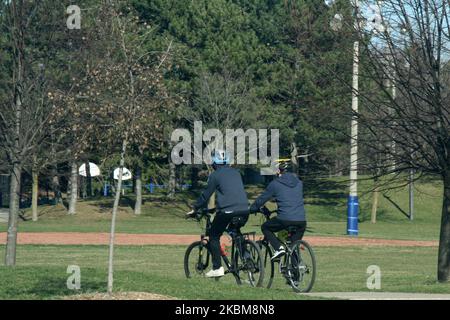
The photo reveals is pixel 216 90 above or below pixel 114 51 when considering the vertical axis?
above

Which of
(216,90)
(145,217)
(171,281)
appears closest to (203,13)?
(216,90)

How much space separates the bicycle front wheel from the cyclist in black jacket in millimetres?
339

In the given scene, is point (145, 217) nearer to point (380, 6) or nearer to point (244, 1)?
point (244, 1)

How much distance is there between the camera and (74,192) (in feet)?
180

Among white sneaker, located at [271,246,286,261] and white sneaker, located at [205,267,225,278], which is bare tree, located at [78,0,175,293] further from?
white sneaker, located at [271,246,286,261]

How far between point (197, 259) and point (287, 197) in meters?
2.24

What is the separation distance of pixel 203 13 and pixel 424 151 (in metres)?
44.5

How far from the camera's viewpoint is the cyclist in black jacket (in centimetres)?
1548

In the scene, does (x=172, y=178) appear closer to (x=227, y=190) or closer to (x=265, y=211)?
(x=265, y=211)

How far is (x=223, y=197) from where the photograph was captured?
15500 mm
